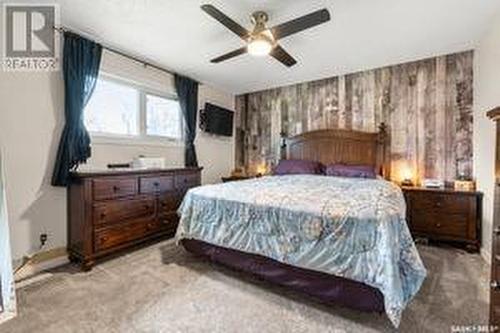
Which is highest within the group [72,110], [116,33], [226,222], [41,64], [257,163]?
[116,33]

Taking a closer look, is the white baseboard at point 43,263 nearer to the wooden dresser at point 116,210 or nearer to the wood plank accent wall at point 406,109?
the wooden dresser at point 116,210

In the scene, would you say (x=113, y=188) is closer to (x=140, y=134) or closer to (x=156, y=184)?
(x=156, y=184)

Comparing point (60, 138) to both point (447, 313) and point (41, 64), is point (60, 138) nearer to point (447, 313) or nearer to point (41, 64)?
point (41, 64)

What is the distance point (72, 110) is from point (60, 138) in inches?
12.1

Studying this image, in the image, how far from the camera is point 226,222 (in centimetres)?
262

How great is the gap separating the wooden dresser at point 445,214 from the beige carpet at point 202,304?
567 mm

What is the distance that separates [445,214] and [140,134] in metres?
3.99

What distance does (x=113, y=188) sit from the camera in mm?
2971

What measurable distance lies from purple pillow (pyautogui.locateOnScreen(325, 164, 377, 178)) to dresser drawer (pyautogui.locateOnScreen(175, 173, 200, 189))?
1.91 m

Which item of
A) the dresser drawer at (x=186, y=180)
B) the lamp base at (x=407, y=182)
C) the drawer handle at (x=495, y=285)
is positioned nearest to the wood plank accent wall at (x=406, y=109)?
the lamp base at (x=407, y=182)

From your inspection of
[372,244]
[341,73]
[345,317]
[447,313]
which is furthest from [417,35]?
[345,317]

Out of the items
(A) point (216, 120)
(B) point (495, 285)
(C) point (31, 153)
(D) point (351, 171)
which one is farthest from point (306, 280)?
(A) point (216, 120)

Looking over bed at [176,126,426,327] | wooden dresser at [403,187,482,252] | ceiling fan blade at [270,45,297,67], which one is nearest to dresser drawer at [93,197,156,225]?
bed at [176,126,426,327]

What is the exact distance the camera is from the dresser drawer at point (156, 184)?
3297 millimetres
